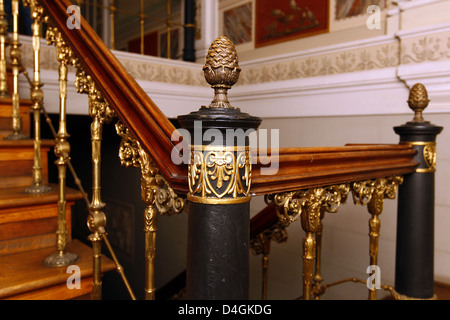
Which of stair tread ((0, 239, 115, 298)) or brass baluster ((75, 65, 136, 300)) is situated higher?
brass baluster ((75, 65, 136, 300))

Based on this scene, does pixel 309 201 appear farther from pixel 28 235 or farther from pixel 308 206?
pixel 28 235

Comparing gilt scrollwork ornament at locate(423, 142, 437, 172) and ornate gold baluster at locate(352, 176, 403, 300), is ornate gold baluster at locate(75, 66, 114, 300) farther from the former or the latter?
gilt scrollwork ornament at locate(423, 142, 437, 172)

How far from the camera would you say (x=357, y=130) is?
2383 mm

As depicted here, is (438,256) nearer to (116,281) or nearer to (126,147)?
(126,147)

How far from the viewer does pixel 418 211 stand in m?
1.41

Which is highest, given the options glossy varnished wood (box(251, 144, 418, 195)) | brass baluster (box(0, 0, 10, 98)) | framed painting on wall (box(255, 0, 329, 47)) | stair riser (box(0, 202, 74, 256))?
framed painting on wall (box(255, 0, 329, 47))

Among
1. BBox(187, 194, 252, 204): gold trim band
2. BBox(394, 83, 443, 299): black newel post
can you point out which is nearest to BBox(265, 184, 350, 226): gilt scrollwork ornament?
BBox(187, 194, 252, 204): gold trim band

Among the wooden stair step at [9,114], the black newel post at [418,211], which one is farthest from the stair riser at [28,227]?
the black newel post at [418,211]

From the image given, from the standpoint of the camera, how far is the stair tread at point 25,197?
4.45 ft

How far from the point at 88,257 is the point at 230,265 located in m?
0.82

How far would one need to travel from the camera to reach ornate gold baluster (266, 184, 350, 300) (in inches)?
36.1

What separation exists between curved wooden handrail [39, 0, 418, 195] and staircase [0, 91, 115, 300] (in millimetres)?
591

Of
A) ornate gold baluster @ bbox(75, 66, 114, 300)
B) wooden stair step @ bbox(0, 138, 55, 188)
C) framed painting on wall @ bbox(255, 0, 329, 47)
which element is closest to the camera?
ornate gold baluster @ bbox(75, 66, 114, 300)

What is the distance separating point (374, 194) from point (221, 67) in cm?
77
